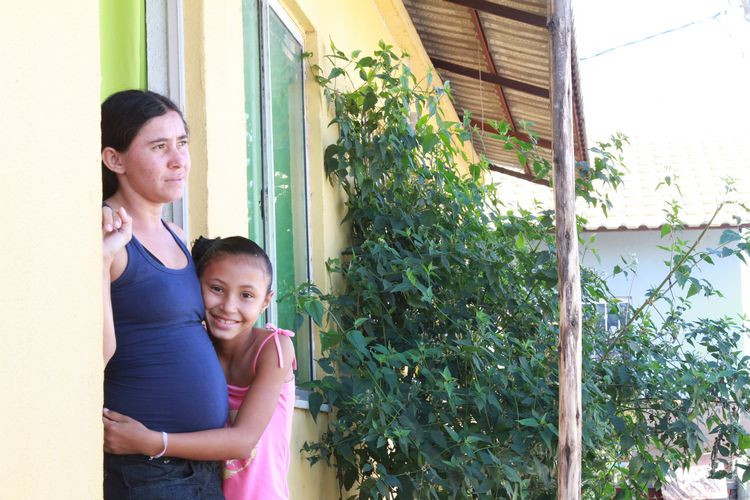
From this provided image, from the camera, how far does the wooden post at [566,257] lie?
4.09 metres

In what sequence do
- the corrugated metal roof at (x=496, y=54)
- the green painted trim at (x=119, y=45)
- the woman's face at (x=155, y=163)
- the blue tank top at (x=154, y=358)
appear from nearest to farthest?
the blue tank top at (x=154, y=358) → the woman's face at (x=155, y=163) → the green painted trim at (x=119, y=45) → the corrugated metal roof at (x=496, y=54)

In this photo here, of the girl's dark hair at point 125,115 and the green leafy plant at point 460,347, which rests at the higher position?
the girl's dark hair at point 125,115

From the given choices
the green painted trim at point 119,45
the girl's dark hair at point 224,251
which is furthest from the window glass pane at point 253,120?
the girl's dark hair at point 224,251

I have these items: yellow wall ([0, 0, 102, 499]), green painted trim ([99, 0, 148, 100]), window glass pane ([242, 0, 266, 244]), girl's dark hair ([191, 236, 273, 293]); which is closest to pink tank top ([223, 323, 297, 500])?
girl's dark hair ([191, 236, 273, 293])

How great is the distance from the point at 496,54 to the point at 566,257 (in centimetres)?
445

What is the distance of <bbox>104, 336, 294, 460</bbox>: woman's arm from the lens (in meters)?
2.08

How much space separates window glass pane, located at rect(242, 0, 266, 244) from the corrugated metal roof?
7.85ft

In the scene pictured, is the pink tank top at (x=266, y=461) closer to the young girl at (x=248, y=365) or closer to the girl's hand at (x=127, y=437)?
the young girl at (x=248, y=365)

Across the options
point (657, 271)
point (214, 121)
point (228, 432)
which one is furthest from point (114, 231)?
point (657, 271)

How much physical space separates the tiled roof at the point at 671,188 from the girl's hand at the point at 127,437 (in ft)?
37.0

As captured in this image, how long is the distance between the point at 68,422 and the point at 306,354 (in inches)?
111

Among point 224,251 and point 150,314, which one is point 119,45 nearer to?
point 224,251

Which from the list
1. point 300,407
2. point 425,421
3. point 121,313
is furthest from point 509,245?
point 121,313

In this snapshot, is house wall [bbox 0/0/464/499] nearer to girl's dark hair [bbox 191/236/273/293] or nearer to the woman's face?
the woman's face
